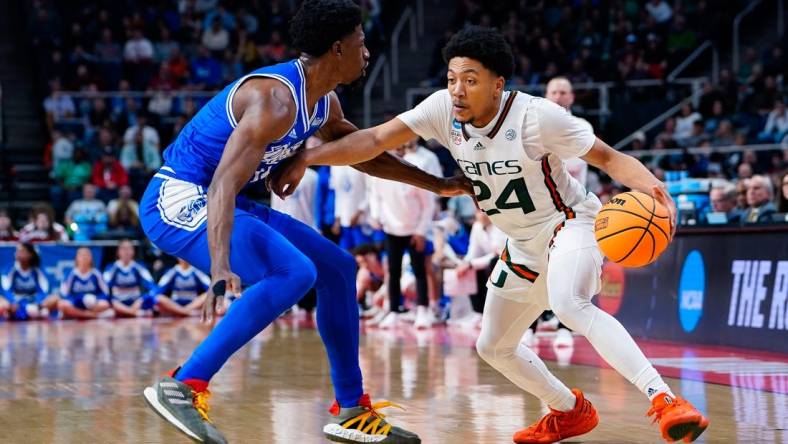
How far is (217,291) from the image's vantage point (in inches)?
167

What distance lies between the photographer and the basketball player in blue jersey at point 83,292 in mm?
14508

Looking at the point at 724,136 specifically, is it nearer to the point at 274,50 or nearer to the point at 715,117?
the point at 715,117

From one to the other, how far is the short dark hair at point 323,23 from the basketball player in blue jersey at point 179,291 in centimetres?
1015

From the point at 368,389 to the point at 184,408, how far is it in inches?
101

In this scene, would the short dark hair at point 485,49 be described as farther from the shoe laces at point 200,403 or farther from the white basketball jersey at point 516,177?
the shoe laces at point 200,403

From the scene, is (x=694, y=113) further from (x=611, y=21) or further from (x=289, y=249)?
(x=289, y=249)

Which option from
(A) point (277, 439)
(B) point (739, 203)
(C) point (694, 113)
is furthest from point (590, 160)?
(C) point (694, 113)

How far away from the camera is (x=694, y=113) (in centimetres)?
1777

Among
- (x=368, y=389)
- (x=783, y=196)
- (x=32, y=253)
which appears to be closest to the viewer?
(x=368, y=389)

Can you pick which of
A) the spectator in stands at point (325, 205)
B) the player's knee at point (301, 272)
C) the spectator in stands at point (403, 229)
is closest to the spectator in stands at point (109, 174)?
the spectator in stands at point (325, 205)

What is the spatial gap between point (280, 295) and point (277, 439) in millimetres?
832

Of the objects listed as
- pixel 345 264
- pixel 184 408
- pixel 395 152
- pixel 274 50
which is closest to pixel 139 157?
pixel 274 50

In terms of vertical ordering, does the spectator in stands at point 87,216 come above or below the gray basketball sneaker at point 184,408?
below

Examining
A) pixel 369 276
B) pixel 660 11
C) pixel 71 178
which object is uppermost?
pixel 660 11
